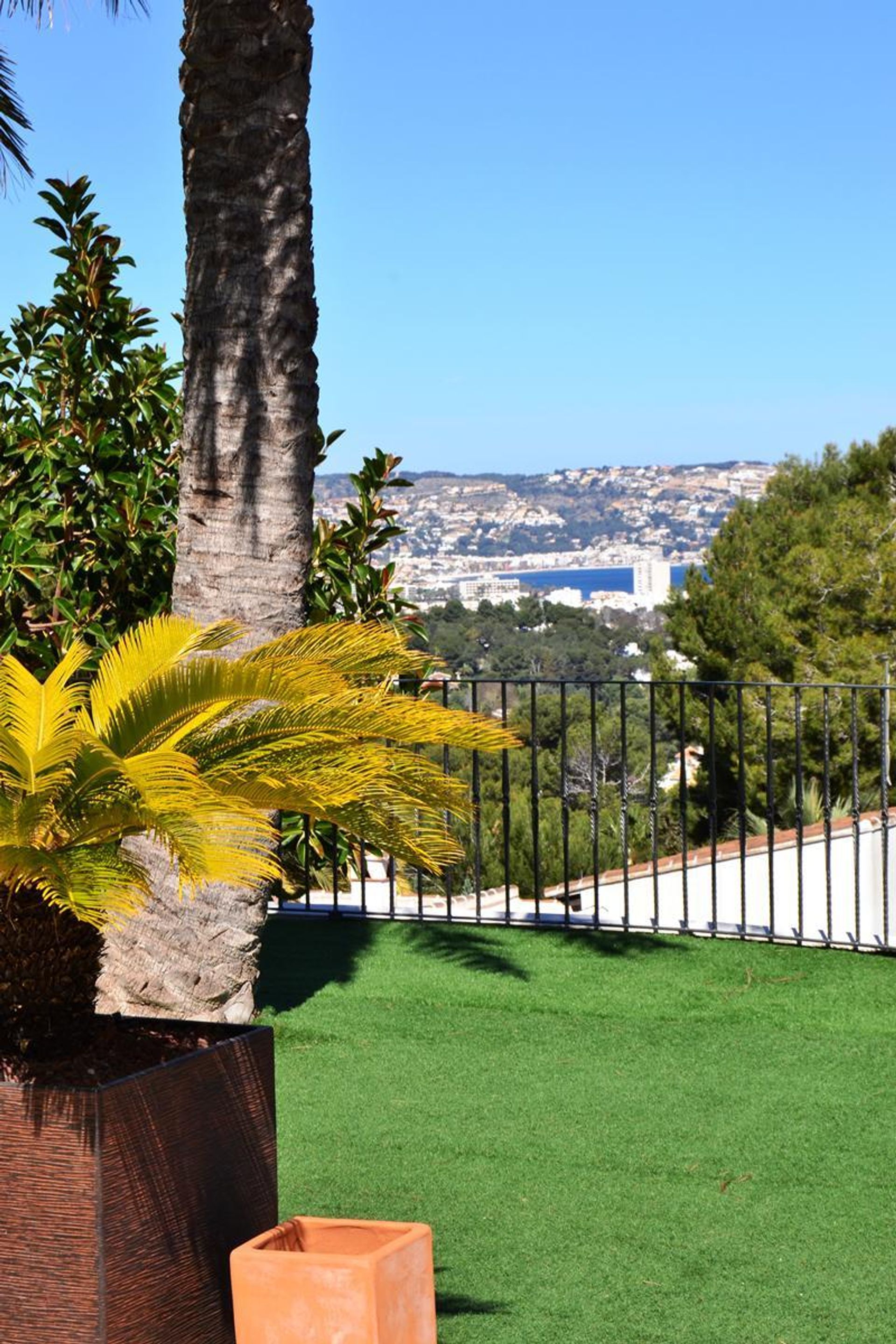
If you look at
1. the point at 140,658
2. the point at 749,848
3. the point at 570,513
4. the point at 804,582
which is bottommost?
the point at 749,848

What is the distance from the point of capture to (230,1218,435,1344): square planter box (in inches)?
104

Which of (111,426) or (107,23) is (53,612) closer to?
(111,426)

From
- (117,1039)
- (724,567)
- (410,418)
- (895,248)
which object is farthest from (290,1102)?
(895,248)

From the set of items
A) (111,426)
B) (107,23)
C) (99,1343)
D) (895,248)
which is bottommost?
(99,1343)

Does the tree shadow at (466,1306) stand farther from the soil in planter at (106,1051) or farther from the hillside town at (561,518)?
the hillside town at (561,518)

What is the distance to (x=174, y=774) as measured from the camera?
110 inches

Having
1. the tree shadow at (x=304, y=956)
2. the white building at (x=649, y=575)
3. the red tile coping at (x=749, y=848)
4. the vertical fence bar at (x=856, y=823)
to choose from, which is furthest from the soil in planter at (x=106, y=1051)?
the white building at (x=649, y=575)

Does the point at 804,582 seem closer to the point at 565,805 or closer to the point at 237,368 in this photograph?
the point at 565,805

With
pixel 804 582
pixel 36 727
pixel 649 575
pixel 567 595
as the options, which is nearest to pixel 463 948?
pixel 36 727

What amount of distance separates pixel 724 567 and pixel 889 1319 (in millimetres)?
30382

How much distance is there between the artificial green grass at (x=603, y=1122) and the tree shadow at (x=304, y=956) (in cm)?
2

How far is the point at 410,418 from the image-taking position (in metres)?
65.2

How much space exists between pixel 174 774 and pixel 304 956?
401cm

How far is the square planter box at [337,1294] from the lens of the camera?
2.64 metres
